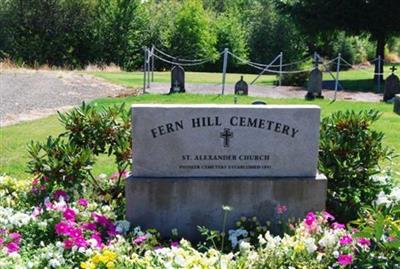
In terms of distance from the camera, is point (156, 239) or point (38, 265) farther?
point (156, 239)

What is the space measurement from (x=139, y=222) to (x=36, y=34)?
39.3 m

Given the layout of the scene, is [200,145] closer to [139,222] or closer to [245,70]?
[139,222]

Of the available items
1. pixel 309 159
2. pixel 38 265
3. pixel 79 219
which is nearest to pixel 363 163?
pixel 309 159

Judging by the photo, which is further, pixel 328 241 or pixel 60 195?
pixel 60 195

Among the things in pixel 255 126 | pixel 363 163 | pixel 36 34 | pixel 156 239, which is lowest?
pixel 156 239

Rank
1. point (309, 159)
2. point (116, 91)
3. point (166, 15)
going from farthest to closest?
point (166, 15)
point (116, 91)
point (309, 159)

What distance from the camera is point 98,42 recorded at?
42500mm

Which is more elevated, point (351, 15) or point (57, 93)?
point (351, 15)

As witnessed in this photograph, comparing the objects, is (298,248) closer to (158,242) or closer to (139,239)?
→ (139,239)

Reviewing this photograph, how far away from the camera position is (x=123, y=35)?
139 ft

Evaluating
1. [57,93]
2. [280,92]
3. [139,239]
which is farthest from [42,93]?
[139,239]

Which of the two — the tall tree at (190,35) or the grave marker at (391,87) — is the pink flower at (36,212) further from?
the tall tree at (190,35)

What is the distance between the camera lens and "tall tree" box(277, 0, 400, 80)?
2692 cm

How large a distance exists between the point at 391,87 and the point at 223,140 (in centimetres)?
1473
